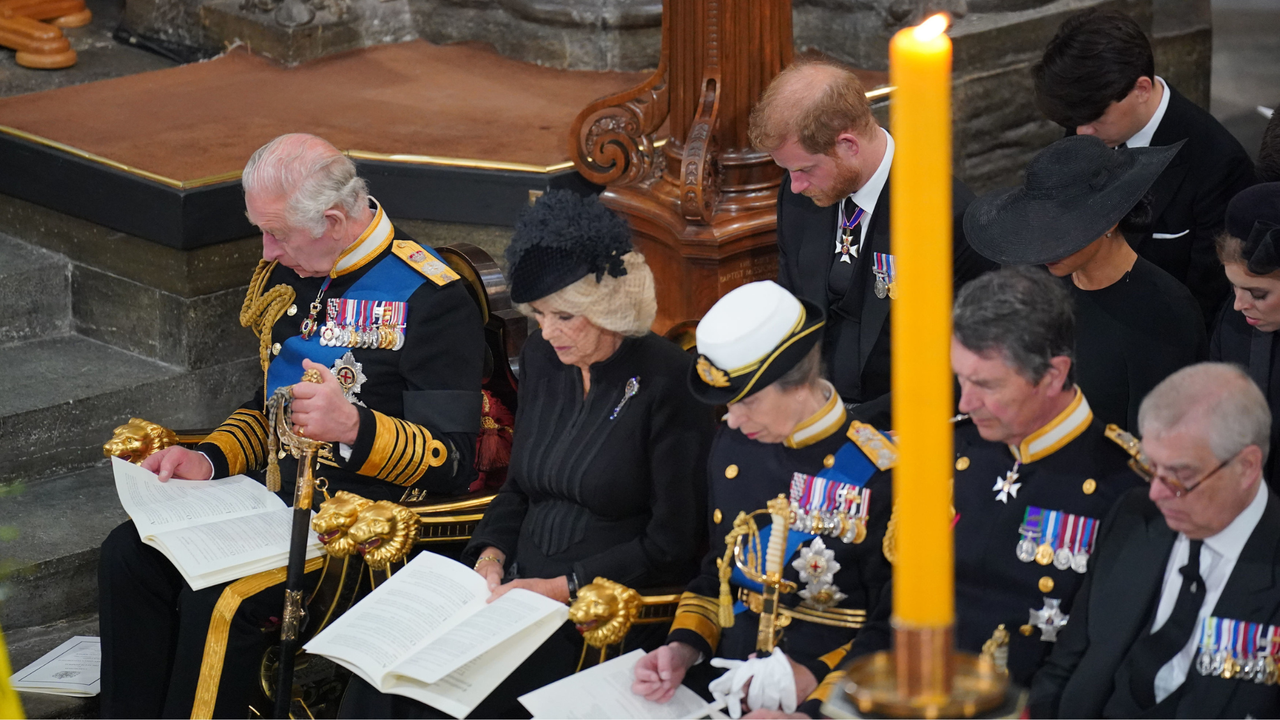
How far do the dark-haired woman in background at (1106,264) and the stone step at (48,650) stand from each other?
2302mm

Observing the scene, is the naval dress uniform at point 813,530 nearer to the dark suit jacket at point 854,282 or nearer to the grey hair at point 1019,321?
the grey hair at point 1019,321

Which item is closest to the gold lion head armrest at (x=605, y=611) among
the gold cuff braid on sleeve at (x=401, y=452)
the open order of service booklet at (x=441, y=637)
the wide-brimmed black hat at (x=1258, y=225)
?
the open order of service booklet at (x=441, y=637)

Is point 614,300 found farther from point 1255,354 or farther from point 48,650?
point 48,650

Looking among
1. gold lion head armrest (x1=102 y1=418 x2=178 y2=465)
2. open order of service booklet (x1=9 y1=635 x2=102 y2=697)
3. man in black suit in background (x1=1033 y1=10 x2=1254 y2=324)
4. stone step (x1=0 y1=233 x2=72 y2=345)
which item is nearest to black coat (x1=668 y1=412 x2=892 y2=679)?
man in black suit in background (x1=1033 y1=10 x2=1254 y2=324)

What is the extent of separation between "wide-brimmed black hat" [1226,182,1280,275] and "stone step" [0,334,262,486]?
2960mm

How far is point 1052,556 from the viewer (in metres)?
2.29

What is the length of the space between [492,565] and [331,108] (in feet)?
9.95

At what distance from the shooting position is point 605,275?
279 centimetres

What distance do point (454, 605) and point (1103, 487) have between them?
1.19 metres

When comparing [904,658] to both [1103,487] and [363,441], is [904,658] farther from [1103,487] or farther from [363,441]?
[363,441]

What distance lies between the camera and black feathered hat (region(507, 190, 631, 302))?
9.00 feet

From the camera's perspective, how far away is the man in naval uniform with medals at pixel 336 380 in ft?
10.4

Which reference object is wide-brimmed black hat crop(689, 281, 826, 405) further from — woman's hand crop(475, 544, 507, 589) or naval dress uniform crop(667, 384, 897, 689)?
woman's hand crop(475, 544, 507, 589)

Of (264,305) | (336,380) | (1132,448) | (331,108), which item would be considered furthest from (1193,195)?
(331,108)
